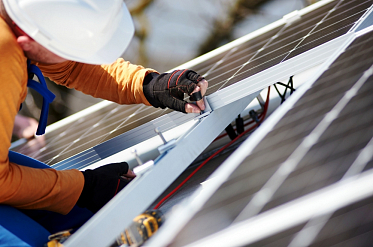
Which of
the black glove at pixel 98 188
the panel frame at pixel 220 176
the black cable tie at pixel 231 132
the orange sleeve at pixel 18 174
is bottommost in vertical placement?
the black cable tie at pixel 231 132

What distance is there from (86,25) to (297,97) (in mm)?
885

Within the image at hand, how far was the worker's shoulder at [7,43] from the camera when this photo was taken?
100 cm

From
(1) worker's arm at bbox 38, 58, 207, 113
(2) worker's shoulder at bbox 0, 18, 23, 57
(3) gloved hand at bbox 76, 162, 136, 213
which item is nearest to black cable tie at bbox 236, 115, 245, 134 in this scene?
(1) worker's arm at bbox 38, 58, 207, 113

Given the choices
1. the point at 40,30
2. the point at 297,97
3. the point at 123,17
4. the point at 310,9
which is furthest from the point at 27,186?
the point at 310,9

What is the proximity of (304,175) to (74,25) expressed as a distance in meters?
0.99

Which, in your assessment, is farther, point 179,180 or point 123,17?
point 179,180

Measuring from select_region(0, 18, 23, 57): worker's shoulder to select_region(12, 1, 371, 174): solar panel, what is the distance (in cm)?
74

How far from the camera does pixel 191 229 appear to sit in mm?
787

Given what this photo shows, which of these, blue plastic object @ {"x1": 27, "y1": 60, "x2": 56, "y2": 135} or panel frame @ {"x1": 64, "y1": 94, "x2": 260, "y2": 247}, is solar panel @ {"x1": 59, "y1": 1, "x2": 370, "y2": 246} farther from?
blue plastic object @ {"x1": 27, "y1": 60, "x2": 56, "y2": 135}

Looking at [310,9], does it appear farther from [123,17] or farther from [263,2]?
[123,17]

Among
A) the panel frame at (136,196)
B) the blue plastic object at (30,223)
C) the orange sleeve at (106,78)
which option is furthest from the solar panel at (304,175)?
the orange sleeve at (106,78)

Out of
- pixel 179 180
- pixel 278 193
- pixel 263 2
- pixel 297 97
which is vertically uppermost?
pixel 263 2

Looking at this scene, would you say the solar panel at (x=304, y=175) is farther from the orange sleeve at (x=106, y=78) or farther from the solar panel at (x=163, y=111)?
the orange sleeve at (x=106, y=78)

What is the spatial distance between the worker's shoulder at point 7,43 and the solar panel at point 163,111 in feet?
2.43
